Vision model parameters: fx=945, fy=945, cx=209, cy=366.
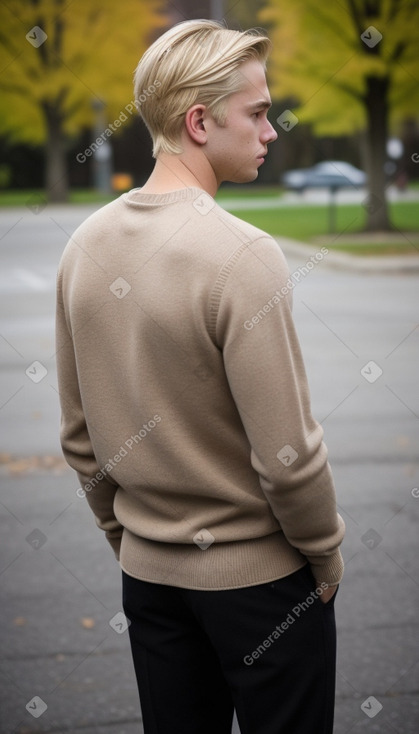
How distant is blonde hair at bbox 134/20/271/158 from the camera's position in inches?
69.9

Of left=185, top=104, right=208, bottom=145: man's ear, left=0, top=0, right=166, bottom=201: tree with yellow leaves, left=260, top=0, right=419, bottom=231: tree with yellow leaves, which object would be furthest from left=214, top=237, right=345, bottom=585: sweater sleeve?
left=0, top=0, right=166, bottom=201: tree with yellow leaves

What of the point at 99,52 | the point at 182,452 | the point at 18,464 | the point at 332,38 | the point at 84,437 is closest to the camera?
the point at 182,452

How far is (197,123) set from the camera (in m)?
1.81

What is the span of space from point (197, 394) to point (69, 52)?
3534cm

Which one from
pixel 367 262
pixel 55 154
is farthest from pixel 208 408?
pixel 55 154

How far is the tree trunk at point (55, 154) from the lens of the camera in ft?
123

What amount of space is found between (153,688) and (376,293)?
1207cm

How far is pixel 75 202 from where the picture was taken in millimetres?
→ 37625

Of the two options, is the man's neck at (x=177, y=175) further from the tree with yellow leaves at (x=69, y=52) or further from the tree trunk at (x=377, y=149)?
the tree with yellow leaves at (x=69, y=52)

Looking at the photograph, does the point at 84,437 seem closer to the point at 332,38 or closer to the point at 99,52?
the point at 332,38

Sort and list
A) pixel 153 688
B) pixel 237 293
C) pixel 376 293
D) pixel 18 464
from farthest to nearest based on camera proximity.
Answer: pixel 376 293 < pixel 18 464 < pixel 153 688 < pixel 237 293

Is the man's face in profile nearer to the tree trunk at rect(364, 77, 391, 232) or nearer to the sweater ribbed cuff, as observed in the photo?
the sweater ribbed cuff

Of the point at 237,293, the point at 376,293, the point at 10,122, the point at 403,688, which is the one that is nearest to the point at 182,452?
the point at 237,293

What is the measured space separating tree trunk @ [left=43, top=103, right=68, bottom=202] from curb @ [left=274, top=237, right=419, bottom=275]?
20.9 meters
